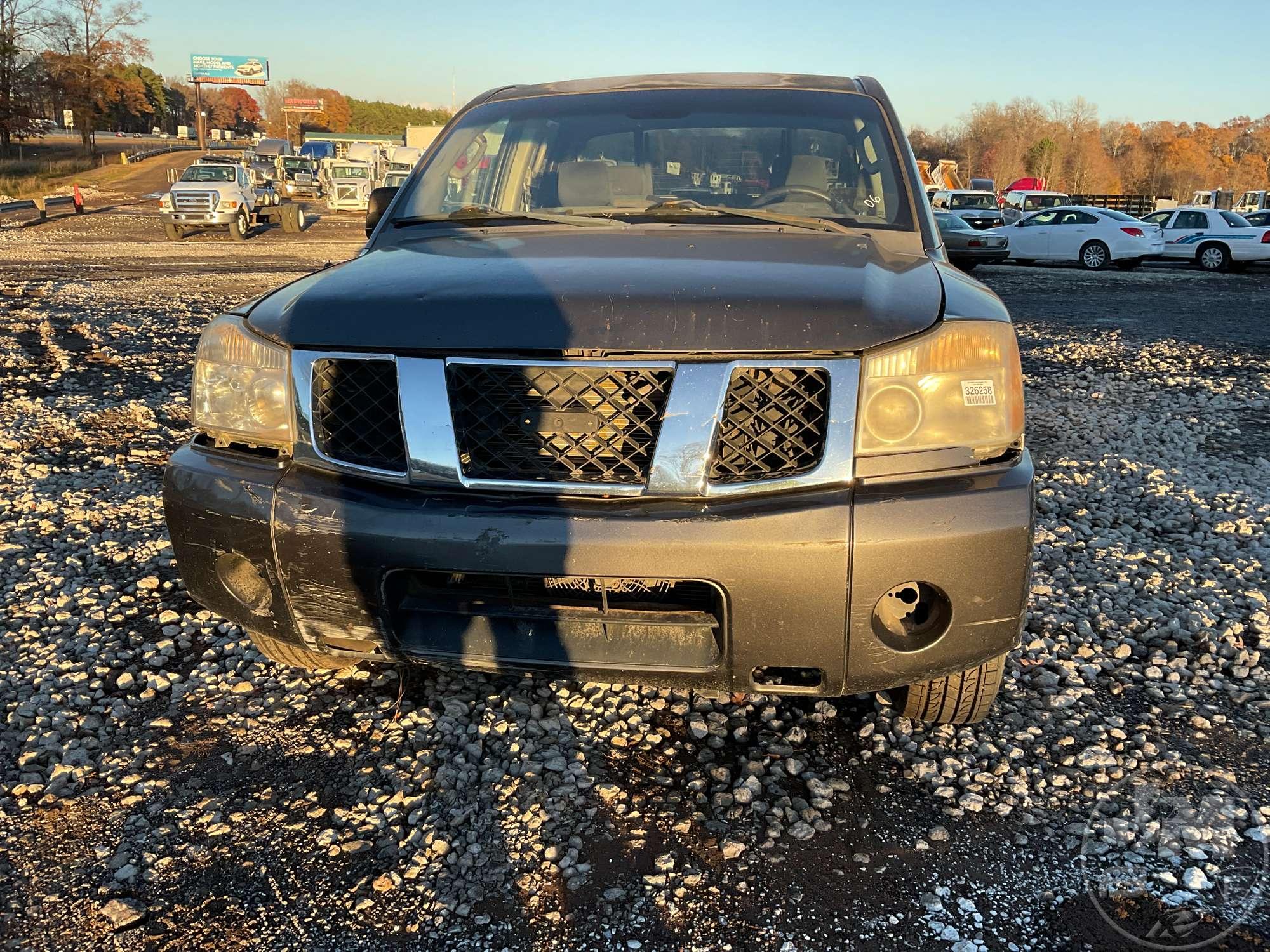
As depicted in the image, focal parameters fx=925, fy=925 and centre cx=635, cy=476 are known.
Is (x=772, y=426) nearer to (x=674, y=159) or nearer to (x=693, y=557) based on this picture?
(x=693, y=557)

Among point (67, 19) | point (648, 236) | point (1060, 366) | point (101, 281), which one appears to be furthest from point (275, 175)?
point (648, 236)

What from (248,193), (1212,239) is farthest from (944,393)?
(248,193)

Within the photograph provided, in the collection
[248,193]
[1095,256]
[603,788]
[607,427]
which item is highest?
[248,193]

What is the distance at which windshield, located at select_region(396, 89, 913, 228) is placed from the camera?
10.9ft

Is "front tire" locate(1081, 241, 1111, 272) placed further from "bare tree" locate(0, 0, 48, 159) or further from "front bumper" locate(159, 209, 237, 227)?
"bare tree" locate(0, 0, 48, 159)

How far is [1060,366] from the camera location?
29.1 ft

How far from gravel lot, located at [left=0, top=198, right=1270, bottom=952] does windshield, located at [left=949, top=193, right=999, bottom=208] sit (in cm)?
2509

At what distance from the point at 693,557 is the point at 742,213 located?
5.18 ft

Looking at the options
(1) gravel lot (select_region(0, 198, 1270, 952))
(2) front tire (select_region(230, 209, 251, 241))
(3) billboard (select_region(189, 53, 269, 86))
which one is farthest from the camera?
(3) billboard (select_region(189, 53, 269, 86))

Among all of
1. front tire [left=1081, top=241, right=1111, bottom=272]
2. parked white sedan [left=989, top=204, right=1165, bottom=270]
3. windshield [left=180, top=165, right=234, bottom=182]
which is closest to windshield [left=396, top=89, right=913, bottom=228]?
parked white sedan [left=989, top=204, right=1165, bottom=270]

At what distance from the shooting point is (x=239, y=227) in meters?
24.2

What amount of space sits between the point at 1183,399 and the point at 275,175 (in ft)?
159

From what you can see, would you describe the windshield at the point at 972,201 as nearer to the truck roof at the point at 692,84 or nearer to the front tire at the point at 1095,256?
the front tire at the point at 1095,256

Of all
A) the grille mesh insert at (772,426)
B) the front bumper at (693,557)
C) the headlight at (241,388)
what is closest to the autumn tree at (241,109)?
the headlight at (241,388)
